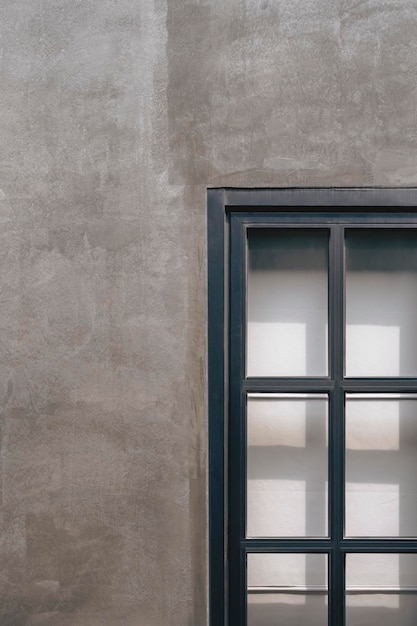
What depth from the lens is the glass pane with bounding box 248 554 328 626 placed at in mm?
2193

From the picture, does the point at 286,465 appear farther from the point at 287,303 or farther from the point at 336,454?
the point at 287,303

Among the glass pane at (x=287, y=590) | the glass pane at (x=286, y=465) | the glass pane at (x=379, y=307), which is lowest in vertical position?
the glass pane at (x=287, y=590)

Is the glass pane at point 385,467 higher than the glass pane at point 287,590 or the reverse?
higher

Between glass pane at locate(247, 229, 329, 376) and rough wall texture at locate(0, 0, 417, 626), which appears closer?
rough wall texture at locate(0, 0, 417, 626)

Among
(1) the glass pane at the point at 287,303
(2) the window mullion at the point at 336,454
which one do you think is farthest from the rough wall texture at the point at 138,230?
(2) the window mullion at the point at 336,454

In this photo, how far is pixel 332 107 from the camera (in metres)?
2.12

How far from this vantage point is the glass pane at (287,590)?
2.19m

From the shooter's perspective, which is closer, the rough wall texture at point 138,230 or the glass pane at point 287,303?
the rough wall texture at point 138,230

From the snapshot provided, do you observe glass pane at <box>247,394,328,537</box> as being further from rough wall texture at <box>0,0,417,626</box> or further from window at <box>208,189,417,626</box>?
rough wall texture at <box>0,0,417,626</box>

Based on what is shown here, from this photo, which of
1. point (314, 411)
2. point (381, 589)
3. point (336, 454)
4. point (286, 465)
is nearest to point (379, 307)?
point (314, 411)

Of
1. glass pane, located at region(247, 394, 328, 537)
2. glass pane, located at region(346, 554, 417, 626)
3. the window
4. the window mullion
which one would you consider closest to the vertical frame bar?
the window

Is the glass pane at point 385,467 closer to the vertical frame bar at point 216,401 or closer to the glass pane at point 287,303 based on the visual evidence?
the glass pane at point 287,303

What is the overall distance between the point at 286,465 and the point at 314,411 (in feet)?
0.85

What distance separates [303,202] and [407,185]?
1.39ft
